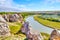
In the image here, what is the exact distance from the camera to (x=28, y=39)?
14.2 meters

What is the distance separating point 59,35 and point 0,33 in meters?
7.30

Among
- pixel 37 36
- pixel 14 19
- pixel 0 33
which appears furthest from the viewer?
pixel 14 19

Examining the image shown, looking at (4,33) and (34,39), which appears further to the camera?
(4,33)

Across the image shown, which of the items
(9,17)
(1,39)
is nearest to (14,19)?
(9,17)

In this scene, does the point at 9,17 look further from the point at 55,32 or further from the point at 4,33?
the point at 55,32

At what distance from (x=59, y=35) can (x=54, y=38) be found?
26.5 inches

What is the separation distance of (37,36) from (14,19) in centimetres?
2390

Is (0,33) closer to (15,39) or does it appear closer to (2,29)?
(2,29)

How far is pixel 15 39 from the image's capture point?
13.9 meters

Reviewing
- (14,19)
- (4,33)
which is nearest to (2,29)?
(4,33)

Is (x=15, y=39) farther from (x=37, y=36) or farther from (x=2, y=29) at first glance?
(x=2, y=29)

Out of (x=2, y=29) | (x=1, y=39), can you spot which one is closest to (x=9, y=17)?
(x=2, y=29)

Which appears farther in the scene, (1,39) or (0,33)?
(0,33)

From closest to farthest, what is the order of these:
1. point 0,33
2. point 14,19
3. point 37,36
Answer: point 37,36, point 0,33, point 14,19
